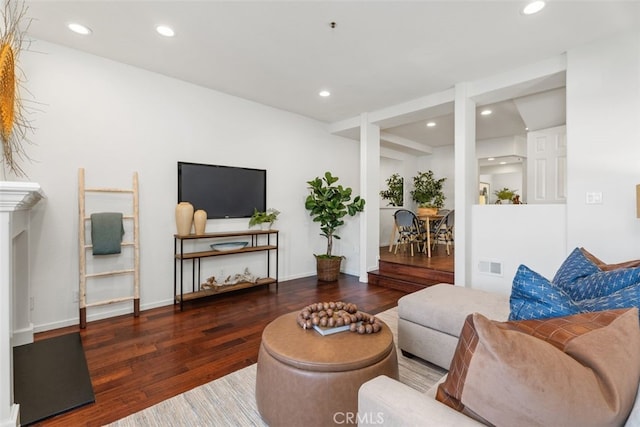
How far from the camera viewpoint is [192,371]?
7.07ft

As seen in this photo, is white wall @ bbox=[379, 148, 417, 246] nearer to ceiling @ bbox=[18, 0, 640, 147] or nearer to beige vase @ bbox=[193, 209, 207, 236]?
ceiling @ bbox=[18, 0, 640, 147]

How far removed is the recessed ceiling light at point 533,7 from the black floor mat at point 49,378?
13.3 ft

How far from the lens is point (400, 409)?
0.84 m

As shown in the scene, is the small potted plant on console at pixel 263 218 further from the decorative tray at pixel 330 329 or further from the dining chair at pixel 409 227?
the decorative tray at pixel 330 329

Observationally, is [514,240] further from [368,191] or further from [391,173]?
[391,173]

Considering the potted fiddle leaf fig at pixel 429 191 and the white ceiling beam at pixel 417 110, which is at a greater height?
the white ceiling beam at pixel 417 110

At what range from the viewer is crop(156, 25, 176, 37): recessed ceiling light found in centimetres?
260

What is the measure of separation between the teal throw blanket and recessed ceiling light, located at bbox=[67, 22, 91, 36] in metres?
1.65

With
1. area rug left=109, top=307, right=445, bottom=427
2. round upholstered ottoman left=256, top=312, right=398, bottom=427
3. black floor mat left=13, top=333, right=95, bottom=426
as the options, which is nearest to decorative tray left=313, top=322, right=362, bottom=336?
round upholstered ottoman left=256, top=312, right=398, bottom=427

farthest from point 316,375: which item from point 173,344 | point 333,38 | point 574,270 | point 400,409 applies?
point 333,38

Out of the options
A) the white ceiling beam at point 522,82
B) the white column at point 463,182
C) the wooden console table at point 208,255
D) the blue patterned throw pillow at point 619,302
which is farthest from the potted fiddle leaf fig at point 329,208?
the blue patterned throw pillow at point 619,302

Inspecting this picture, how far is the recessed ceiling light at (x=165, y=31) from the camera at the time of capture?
2.60 m

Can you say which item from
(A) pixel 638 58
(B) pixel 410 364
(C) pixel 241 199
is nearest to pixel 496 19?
(A) pixel 638 58

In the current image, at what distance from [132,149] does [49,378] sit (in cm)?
225
